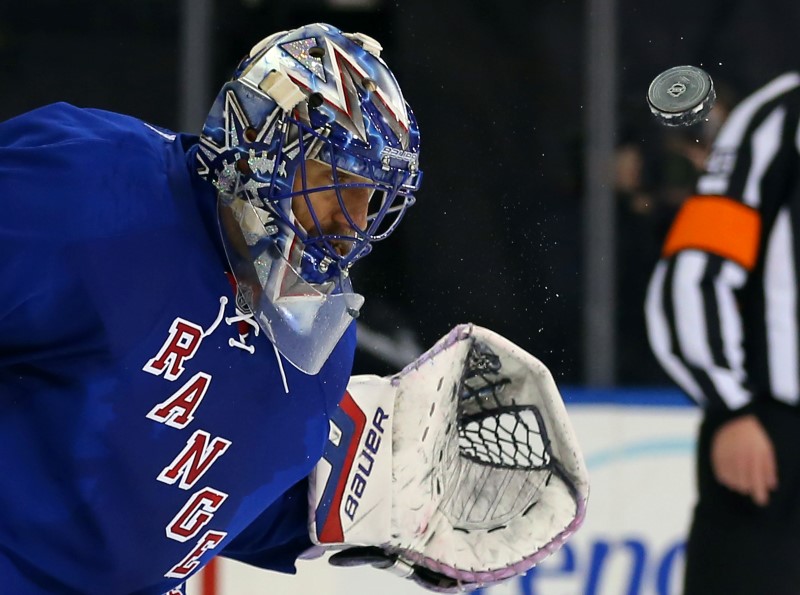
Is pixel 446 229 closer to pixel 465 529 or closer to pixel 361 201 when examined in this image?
pixel 465 529

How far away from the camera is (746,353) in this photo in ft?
10.3

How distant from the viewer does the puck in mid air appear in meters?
2.06

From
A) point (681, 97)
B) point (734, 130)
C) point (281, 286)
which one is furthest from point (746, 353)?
point (281, 286)

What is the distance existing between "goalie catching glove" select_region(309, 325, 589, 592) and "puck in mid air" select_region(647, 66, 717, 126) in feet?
1.41

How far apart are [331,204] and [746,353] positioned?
1.62 metres

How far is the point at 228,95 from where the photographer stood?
5.90ft

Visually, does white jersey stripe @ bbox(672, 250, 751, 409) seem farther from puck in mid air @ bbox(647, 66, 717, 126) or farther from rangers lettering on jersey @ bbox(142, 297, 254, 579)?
rangers lettering on jersey @ bbox(142, 297, 254, 579)

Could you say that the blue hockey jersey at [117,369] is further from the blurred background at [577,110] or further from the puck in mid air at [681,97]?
the blurred background at [577,110]

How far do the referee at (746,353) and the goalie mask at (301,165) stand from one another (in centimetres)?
145

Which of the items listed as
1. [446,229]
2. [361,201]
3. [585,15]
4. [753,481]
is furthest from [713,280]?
[361,201]

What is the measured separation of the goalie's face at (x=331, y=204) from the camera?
1.76m

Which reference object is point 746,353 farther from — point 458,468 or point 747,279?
point 458,468

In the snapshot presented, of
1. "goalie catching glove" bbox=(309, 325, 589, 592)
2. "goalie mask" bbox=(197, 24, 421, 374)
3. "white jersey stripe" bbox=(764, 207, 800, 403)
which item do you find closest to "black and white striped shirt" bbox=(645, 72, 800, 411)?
"white jersey stripe" bbox=(764, 207, 800, 403)

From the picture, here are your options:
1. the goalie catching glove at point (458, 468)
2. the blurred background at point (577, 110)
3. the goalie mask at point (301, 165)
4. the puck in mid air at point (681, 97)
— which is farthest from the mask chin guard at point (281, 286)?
the blurred background at point (577, 110)
